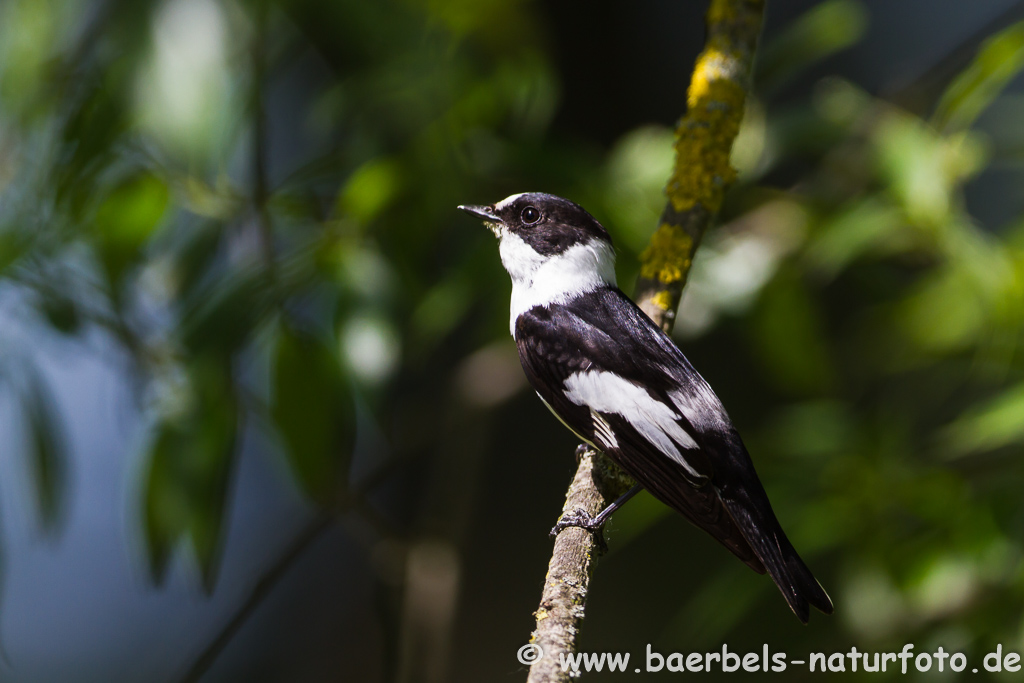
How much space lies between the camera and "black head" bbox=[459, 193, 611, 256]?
1467 millimetres

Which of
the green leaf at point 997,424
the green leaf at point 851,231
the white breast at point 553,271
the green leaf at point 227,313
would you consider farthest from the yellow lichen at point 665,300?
the green leaf at point 227,313

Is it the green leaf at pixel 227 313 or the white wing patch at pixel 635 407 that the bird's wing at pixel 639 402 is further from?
the green leaf at pixel 227 313

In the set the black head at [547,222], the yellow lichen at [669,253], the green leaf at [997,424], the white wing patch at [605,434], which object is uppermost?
the black head at [547,222]

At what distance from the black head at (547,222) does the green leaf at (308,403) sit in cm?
39

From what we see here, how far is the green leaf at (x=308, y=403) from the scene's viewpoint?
4.86 ft

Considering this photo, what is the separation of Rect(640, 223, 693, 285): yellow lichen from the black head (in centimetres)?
19

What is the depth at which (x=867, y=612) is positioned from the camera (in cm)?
185

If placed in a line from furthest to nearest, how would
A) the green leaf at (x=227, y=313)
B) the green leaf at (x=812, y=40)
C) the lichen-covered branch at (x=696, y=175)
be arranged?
the green leaf at (x=812, y=40), the green leaf at (x=227, y=313), the lichen-covered branch at (x=696, y=175)

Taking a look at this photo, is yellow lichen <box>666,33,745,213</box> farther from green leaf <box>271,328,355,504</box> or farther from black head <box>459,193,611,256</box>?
green leaf <box>271,328,355,504</box>

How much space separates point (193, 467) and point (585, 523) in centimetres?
76

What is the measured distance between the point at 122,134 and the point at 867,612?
1869mm

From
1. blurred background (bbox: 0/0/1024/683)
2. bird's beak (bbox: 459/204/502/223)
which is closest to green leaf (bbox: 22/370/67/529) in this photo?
blurred background (bbox: 0/0/1024/683)

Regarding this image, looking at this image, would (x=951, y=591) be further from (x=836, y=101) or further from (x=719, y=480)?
(x=836, y=101)

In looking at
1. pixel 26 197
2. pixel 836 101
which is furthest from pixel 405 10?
pixel 836 101
